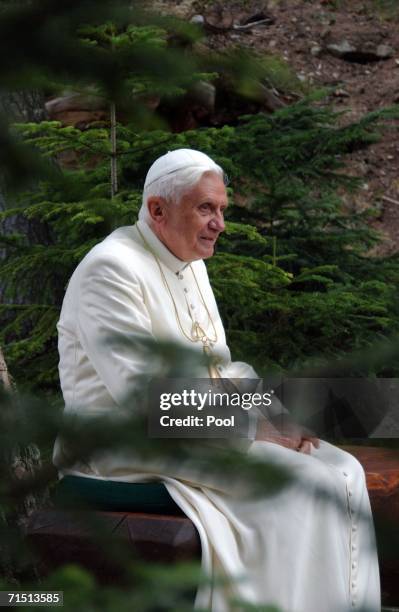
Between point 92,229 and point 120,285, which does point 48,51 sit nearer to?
point 120,285

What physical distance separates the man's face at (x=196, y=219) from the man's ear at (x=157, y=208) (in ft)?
0.04

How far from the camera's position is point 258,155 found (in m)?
5.96

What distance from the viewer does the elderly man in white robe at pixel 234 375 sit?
2998 millimetres

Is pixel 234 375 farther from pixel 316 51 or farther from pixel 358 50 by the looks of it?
pixel 358 50

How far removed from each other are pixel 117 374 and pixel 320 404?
161cm

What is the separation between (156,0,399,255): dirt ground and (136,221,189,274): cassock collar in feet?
21.2

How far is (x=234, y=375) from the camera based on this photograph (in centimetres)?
281

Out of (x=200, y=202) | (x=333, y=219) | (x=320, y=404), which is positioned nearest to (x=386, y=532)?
(x=320, y=404)

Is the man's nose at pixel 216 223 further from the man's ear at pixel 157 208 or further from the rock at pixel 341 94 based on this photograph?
the rock at pixel 341 94

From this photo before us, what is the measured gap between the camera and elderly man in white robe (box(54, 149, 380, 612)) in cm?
300

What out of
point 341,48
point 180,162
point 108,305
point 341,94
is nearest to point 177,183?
point 180,162

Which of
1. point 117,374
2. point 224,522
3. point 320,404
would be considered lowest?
point 224,522

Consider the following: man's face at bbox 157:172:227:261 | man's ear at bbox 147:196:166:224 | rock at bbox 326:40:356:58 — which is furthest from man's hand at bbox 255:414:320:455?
rock at bbox 326:40:356:58

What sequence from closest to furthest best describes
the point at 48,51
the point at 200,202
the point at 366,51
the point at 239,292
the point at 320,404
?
the point at 48,51, the point at 320,404, the point at 200,202, the point at 239,292, the point at 366,51
